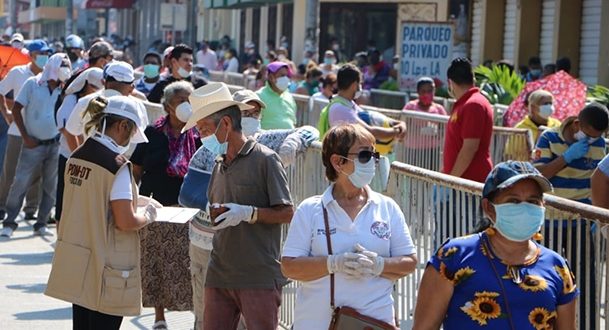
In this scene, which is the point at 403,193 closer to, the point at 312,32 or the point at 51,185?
the point at 51,185

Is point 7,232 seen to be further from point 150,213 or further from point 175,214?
point 150,213

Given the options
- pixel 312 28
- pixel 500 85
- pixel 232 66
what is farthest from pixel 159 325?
pixel 232 66

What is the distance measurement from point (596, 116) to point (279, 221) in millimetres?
3267

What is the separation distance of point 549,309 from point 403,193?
9.85 ft

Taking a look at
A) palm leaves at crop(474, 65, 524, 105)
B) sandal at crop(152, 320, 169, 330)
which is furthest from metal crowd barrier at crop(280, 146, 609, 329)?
palm leaves at crop(474, 65, 524, 105)

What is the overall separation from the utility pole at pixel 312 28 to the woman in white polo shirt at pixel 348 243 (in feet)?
67.4

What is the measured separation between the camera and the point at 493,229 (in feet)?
15.8

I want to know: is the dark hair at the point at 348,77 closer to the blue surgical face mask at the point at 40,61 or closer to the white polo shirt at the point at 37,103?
the white polo shirt at the point at 37,103

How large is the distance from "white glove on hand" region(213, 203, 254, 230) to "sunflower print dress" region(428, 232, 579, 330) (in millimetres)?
1892

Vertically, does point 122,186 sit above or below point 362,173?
below

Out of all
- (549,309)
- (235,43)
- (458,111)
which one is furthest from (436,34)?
(235,43)

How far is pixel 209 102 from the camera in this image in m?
6.85

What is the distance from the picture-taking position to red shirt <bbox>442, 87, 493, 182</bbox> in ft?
31.4

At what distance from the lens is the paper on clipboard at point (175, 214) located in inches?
287
